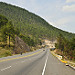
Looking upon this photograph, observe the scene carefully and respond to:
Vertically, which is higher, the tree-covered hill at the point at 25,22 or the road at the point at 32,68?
the tree-covered hill at the point at 25,22

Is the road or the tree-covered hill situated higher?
the tree-covered hill

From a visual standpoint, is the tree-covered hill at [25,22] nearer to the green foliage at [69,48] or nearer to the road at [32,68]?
the green foliage at [69,48]

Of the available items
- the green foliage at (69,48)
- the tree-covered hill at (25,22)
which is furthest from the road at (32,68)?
the tree-covered hill at (25,22)

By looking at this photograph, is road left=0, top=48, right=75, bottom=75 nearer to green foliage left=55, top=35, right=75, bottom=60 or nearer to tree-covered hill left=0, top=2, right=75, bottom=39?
green foliage left=55, top=35, right=75, bottom=60

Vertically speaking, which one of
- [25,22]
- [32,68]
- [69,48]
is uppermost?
[25,22]

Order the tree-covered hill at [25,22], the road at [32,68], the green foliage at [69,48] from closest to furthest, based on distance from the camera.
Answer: the road at [32,68] → the green foliage at [69,48] → the tree-covered hill at [25,22]

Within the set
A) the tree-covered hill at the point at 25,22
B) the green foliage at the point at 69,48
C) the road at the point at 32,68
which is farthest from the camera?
the tree-covered hill at the point at 25,22

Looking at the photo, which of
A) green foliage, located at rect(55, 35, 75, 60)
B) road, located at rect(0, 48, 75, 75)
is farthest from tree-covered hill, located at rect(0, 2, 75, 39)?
road, located at rect(0, 48, 75, 75)

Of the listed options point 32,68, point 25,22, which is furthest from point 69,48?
point 25,22

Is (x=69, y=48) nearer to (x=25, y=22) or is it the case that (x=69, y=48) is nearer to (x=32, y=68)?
(x=32, y=68)

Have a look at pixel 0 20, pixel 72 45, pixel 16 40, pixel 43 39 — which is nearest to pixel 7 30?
pixel 16 40

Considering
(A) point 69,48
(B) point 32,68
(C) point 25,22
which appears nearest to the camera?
(B) point 32,68

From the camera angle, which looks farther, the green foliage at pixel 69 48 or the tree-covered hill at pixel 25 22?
the tree-covered hill at pixel 25 22

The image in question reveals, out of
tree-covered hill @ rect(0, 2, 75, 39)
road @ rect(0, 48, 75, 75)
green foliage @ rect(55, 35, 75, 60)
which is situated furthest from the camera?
tree-covered hill @ rect(0, 2, 75, 39)
